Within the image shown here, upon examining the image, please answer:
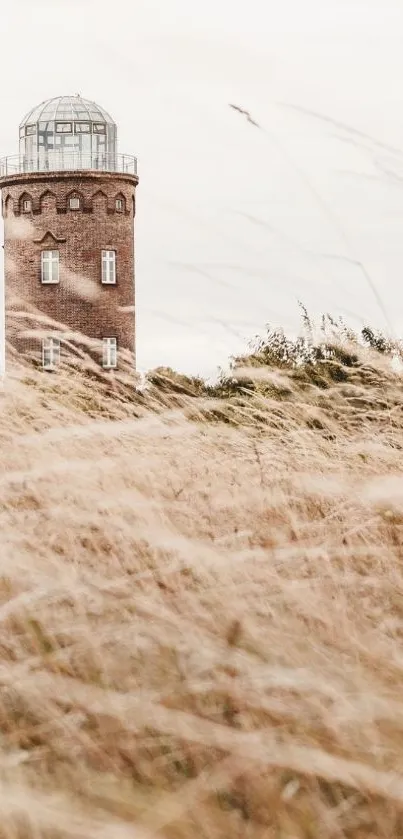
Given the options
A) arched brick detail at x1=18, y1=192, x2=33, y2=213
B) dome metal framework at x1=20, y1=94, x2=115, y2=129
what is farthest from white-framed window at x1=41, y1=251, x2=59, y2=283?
dome metal framework at x1=20, y1=94, x2=115, y2=129

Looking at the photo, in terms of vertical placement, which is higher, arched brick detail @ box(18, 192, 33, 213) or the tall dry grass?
arched brick detail @ box(18, 192, 33, 213)

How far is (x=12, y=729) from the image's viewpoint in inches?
68.3

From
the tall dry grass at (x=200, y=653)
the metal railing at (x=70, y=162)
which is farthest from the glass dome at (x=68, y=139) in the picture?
the tall dry grass at (x=200, y=653)

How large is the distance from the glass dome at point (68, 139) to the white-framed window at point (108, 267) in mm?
2837

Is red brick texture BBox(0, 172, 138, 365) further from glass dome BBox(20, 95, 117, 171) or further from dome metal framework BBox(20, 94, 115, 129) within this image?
dome metal framework BBox(20, 94, 115, 129)

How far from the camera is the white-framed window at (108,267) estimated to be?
3428 cm

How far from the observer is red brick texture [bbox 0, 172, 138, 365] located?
33656mm

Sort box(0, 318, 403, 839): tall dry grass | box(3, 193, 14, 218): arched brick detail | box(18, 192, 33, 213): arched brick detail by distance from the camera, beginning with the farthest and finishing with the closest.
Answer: box(3, 193, 14, 218): arched brick detail
box(18, 192, 33, 213): arched brick detail
box(0, 318, 403, 839): tall dry grass

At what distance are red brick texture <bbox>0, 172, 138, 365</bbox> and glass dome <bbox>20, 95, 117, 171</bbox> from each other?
847mm

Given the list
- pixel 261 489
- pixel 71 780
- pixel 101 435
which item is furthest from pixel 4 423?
pixel 71 780

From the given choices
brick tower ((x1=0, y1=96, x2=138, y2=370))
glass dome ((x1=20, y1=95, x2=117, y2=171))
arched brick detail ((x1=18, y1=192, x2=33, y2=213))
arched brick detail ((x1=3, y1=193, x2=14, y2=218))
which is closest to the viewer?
brick tower ((x1=0, y1=96, x2=138, y2=370))

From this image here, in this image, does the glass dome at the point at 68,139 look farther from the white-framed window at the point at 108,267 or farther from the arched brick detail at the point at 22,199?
the white-framed window at the point at 108,267

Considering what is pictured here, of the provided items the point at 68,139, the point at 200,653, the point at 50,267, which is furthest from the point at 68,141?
the point at 200,653

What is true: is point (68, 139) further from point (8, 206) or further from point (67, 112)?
point (8, 206)
